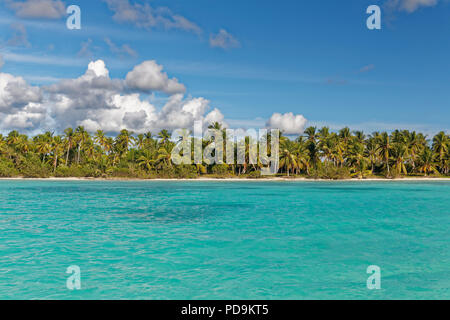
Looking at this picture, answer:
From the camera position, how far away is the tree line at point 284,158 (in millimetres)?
84188

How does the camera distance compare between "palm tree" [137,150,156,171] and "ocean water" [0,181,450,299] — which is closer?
"ocean water" [0,181,450,299]

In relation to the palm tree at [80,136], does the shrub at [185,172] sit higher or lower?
lower

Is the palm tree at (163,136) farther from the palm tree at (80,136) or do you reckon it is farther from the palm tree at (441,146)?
the palm tree at (441,146)

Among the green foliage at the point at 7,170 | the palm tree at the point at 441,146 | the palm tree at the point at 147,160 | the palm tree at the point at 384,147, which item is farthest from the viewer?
the palm tree at the point at 441,146

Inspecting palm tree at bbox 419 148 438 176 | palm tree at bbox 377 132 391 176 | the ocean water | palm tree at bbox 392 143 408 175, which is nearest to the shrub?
palm tree at bbox 377 132 391 176

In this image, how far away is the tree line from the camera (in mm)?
84188

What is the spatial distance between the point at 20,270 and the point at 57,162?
86269mm

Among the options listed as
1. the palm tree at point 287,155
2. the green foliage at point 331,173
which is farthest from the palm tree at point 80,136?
the green foliage at point 331,173

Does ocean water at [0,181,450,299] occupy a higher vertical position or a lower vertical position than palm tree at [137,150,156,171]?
lower

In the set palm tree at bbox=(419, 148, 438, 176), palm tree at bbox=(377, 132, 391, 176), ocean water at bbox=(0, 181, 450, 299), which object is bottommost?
ocean water at bbox=(0, 181, 450, 299)

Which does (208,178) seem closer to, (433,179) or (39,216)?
(433,179)

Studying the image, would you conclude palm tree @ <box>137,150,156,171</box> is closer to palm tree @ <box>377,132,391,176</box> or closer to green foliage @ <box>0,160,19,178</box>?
green foliage @ <box>0,160,19,178</box>
